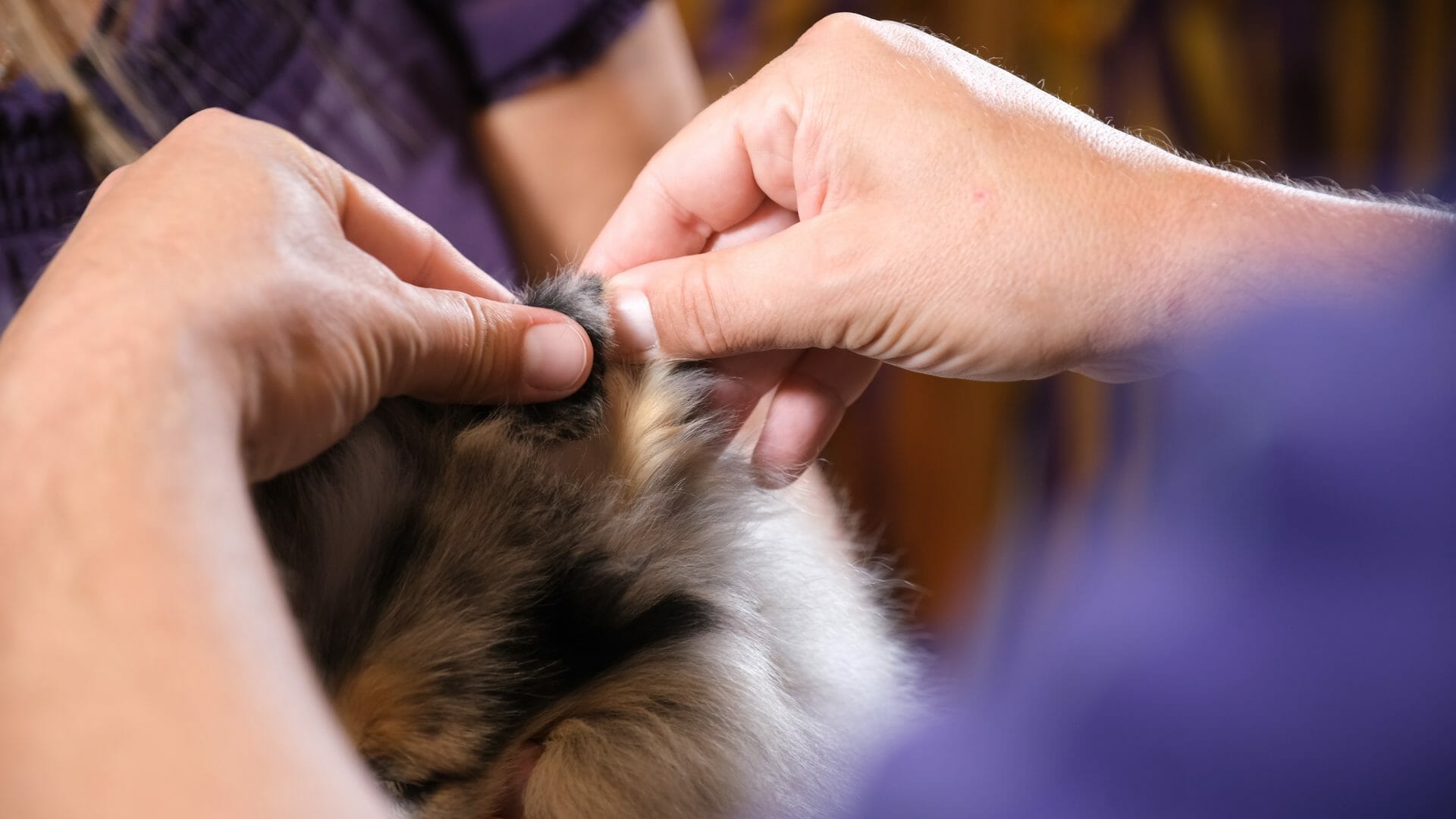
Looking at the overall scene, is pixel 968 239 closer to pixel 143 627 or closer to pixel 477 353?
pixel 477 353

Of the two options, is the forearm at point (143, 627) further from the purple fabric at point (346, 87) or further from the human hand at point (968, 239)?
the purple fabric at point (346, 87)

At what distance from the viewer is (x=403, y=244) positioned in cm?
82

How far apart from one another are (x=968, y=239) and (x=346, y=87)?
3.14 ft

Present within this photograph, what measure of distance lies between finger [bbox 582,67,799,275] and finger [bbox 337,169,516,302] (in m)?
0.18

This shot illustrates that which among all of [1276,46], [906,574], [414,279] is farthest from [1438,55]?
[414,279]

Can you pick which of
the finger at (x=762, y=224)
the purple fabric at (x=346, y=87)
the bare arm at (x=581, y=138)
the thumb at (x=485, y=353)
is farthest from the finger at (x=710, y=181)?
the bare arm at (x=581, y=138)

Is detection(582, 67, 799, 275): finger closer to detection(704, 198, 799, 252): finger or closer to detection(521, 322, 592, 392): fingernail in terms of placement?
detection(704, 198, 799, 252): finger

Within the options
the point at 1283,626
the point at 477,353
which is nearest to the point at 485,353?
the point at 477,353

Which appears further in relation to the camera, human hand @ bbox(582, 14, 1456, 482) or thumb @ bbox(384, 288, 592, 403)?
human hand @ bbox(582, 14, 1456, 482)

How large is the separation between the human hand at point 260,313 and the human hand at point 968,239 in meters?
0.15

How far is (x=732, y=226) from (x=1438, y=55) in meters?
2.19

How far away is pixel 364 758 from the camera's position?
2.10 feet

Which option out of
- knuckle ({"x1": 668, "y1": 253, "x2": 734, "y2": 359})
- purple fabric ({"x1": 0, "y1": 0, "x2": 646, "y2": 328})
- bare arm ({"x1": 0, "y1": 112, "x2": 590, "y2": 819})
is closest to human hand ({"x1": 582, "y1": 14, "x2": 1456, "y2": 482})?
knuckle ({"x1": 668, "y1": 253, "x2": 734, "y2": 359})

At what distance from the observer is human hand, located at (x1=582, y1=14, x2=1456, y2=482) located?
A: 838 millimetres
